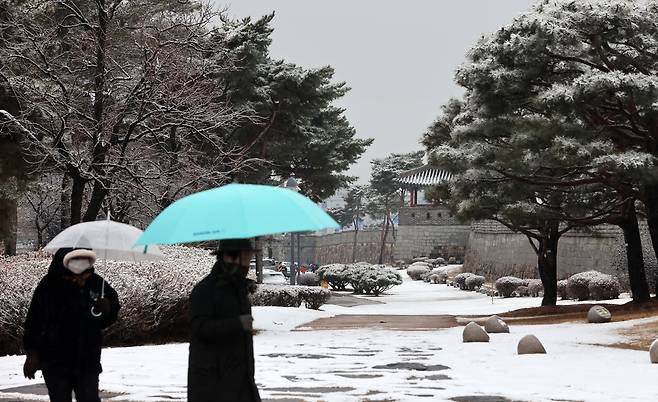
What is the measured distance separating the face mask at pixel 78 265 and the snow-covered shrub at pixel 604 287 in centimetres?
2674

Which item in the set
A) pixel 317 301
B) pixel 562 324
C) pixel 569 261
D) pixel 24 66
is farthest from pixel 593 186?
pixel 569 261

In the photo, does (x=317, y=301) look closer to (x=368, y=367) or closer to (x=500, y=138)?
(x=500, y=138)

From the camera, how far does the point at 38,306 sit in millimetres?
6293

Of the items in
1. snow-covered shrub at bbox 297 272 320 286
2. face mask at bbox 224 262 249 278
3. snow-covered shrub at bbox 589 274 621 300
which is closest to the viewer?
face mask at bbox 224 262 249 278

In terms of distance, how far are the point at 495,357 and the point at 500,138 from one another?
9.00 metres

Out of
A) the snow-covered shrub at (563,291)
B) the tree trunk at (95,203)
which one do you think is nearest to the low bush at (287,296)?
the tree trunk at (95,203)

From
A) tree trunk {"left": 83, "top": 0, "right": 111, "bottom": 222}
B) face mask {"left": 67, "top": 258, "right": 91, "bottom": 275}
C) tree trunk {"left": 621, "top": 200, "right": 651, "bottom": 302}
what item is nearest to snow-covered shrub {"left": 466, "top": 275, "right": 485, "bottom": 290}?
tree trunk {"left": 621, "top": 200, "right": 651, "bottom": 302}

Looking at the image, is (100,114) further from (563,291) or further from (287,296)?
(563,291)

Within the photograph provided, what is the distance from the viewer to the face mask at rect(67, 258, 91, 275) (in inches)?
248

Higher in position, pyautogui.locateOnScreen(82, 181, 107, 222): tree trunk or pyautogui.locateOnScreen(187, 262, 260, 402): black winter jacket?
pyautogui.locateOnScreen(82, 181, 107, 222): tree trunk

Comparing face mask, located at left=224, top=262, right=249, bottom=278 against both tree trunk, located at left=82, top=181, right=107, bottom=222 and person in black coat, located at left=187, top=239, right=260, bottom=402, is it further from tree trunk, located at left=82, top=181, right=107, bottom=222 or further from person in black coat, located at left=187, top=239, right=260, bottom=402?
tree trunk, located at left=82, top=181, right=107, bottom=222

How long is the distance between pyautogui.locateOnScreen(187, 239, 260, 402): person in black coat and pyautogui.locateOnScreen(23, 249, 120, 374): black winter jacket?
1.49m

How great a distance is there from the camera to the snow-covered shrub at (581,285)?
31.1 metres

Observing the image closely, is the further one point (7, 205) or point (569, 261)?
point (569, 261)
